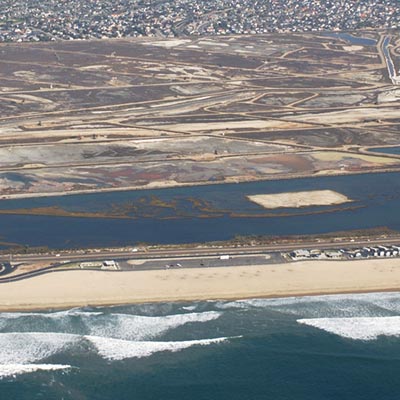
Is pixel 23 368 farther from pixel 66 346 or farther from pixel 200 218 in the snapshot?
pixel 200 218

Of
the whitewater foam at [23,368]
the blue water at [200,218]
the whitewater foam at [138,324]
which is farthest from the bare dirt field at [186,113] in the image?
the whitewater foam at [23,368]

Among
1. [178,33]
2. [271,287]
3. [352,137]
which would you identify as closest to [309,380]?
[271,287]

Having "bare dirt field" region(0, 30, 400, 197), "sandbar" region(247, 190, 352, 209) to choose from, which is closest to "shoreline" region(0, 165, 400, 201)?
"bare dirt field" region(0, 30, 400, 197)

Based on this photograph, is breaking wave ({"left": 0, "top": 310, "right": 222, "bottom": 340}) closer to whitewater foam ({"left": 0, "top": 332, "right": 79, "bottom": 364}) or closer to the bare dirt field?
whitewater foam ({"left": 0, "top": 332, "right": 79, "bottom": 364})

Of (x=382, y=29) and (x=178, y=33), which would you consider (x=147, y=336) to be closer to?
(x=178, y=33)

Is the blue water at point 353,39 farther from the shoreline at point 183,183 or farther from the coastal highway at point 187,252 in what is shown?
the coastal highway at point 187,252

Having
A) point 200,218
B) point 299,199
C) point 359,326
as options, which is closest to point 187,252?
point 200,218

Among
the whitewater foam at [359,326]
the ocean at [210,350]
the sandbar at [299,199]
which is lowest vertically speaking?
the sandbar at [299,199]
